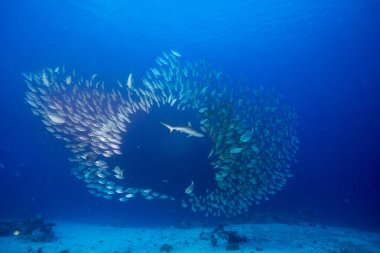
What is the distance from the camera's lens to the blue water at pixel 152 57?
2295 centimetres

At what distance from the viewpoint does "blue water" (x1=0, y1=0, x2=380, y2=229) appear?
23.0 metres

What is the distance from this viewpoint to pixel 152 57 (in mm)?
30766

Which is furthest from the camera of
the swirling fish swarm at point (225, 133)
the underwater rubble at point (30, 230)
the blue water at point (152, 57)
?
the blue water at point (152, 57)

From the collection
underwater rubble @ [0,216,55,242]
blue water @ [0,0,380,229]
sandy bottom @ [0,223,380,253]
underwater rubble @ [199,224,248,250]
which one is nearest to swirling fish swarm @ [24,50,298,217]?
underwater rubble @ [199,224,248,250]

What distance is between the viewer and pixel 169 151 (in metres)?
18.9

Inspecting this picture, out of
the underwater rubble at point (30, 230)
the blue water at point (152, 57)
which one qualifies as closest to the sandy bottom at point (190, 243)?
the underwater rubble at point (30, 230)

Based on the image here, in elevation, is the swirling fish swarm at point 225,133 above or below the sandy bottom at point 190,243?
above

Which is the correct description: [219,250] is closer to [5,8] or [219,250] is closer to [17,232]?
[17,232]

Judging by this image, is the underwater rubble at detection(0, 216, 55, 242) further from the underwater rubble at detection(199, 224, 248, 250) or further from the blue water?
the blue water

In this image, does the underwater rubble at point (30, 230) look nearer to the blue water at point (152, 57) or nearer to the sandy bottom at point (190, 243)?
the sandy bottom at point (190, 243)

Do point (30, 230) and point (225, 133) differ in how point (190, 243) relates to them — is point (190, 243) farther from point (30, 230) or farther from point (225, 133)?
point (30, 230)

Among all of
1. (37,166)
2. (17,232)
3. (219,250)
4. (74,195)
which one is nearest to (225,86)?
(219,250)

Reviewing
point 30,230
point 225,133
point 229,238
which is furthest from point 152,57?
point 229,238

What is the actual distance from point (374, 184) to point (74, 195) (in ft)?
107
